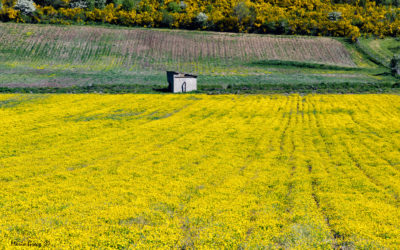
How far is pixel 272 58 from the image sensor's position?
335 feet

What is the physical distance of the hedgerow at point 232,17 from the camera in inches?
4545

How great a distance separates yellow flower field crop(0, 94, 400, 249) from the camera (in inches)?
513

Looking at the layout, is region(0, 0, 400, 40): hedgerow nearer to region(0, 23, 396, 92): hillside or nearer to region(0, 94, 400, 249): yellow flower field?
region(0, 23, 396, 92): hillside

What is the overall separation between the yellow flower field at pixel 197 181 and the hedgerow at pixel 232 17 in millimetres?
85906

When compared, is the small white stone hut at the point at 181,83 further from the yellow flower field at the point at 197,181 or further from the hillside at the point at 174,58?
the yellow flower field at the point at 197,181

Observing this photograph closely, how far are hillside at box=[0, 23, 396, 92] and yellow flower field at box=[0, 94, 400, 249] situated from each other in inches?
1272

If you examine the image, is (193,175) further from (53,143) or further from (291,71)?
(291,71)

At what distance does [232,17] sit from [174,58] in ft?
114

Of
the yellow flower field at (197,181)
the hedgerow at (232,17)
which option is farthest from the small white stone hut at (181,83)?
the hedgerow at (232,17)

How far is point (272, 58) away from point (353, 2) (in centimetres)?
6508

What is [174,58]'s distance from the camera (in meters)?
98.4

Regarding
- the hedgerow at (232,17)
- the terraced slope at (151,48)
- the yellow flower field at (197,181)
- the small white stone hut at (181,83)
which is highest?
the hedgerow at (232,17)

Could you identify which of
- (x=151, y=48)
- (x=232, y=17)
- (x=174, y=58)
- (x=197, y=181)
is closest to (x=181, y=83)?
(x=174, y=58)

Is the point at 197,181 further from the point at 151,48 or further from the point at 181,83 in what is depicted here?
the point at 151,48
